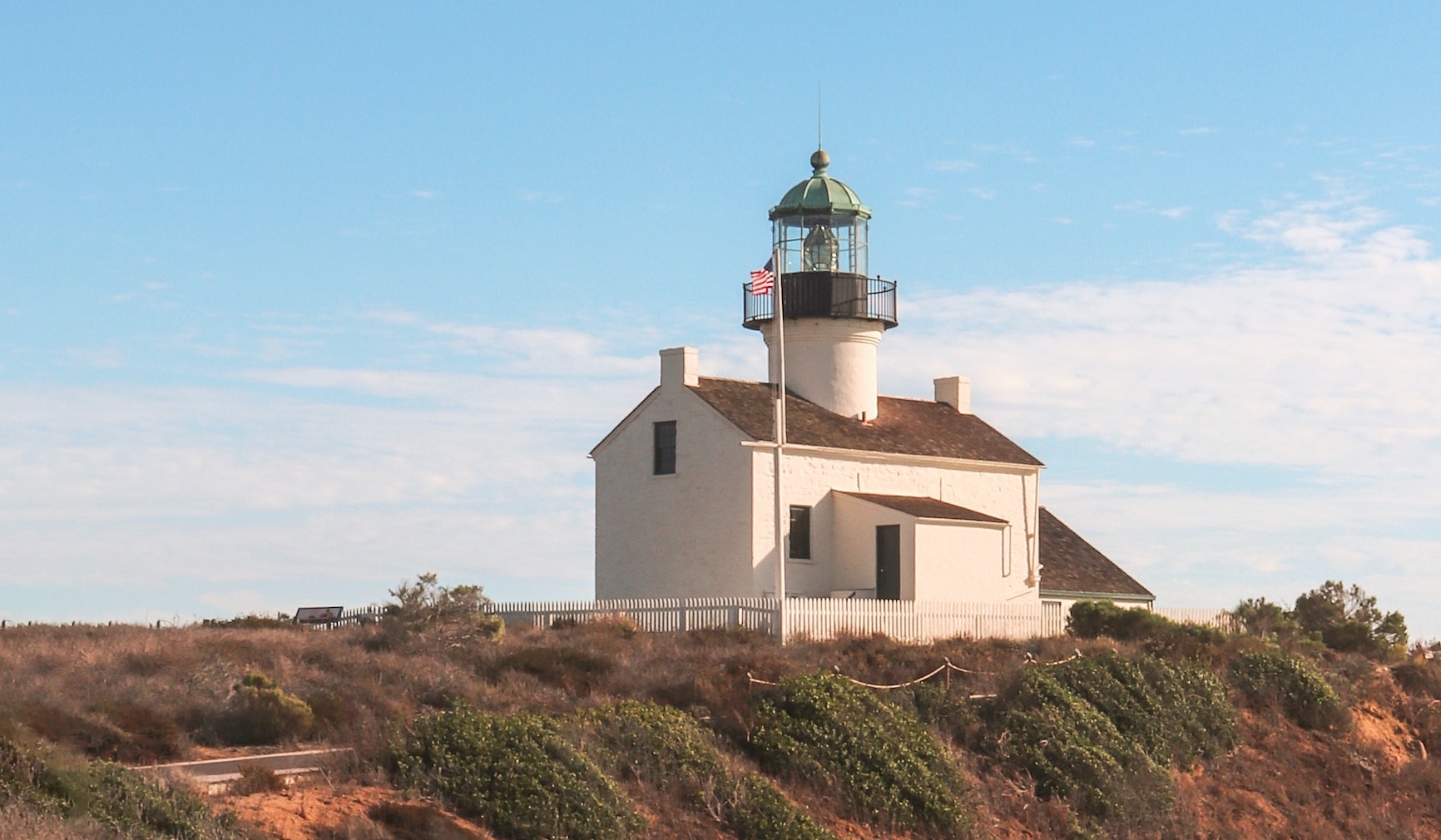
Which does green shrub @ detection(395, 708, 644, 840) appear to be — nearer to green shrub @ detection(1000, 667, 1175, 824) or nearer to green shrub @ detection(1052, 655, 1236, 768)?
green shrub @ detection(1000, 667, 1175, 824)

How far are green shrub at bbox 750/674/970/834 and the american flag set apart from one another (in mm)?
11163

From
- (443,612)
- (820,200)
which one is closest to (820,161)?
(820,200)

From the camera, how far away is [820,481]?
33.6 meters

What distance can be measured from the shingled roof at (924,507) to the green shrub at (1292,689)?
6.49 metres

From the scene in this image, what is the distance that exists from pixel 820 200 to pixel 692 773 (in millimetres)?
18975

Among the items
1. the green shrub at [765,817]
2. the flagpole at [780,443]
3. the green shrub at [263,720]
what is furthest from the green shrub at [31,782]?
the flagpole at [780,443]

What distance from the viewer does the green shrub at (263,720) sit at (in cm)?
1992

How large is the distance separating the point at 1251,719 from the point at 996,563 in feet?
25.6

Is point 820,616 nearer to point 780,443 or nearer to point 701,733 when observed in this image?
point 780,443

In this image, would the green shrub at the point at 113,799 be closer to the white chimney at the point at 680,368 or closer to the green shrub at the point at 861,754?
the green shrub at the point at 861,754

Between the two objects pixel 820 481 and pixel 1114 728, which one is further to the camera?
pixel 820 481

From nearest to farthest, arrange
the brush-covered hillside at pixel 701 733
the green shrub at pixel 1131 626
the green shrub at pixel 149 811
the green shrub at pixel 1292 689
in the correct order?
1. the green shrub at pixel 149 811
2. the brush-covered hillside at pixel 701 733
3. the green shrub at pixel 1292 689
4. the green shrub at pixel 1131 626

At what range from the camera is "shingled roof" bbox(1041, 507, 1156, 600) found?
Answer: 3731cm

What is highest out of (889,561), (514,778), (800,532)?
(800,532)
